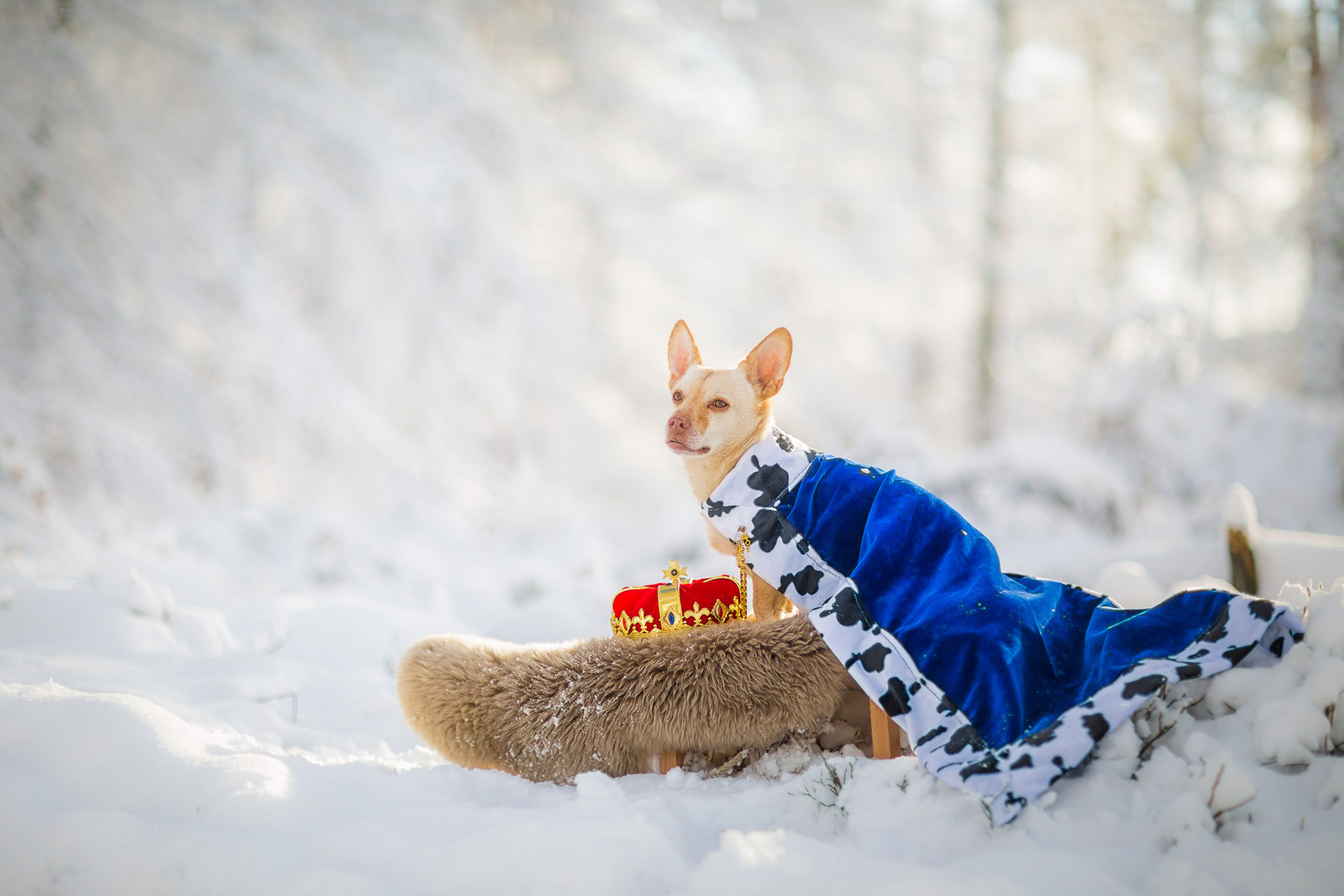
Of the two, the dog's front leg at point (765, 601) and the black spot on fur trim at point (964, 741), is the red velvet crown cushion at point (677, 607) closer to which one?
the dog's front leg at point (765, 601)

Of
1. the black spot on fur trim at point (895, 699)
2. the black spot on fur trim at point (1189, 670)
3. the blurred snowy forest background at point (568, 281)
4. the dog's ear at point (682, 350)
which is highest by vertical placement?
the blurred snowy forest background at point (568, 281)

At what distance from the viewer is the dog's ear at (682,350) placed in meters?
1.96

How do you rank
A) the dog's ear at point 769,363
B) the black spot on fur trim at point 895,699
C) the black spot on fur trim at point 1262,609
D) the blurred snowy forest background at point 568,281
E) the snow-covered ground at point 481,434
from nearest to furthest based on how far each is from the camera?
1. the snow-covered ground at point 481,434
2. the black spot on fur trim at point 1262,609
3. the black spot on fur trim at point 895,699
4. the dog's ear at point 769,363
5. the blurred snowy forest background at point 568,281

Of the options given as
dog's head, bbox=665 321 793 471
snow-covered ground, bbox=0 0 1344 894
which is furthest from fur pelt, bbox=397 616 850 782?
dog's head, bbox=665 321 793 471

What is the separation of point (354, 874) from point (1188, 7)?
36.2 feet

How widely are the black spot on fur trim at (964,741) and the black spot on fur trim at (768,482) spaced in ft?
2.07

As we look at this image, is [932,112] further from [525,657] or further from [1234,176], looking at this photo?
[525,657]

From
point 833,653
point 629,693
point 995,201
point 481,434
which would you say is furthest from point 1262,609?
point 995,201

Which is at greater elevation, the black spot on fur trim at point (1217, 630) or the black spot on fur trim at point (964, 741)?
the black spot on fur trim at point (1217, 630)

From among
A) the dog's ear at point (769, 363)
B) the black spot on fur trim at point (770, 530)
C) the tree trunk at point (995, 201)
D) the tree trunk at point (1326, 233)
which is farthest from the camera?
the tree trunk at point (995, 201)

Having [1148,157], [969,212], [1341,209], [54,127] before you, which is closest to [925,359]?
[969,212]

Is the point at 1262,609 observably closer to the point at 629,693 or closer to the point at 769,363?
the point at 769,363

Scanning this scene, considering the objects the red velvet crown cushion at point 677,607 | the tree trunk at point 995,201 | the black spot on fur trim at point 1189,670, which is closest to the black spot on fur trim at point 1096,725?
the black spot on fur trim at point 1189,670

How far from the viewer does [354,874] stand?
3.34 feet
